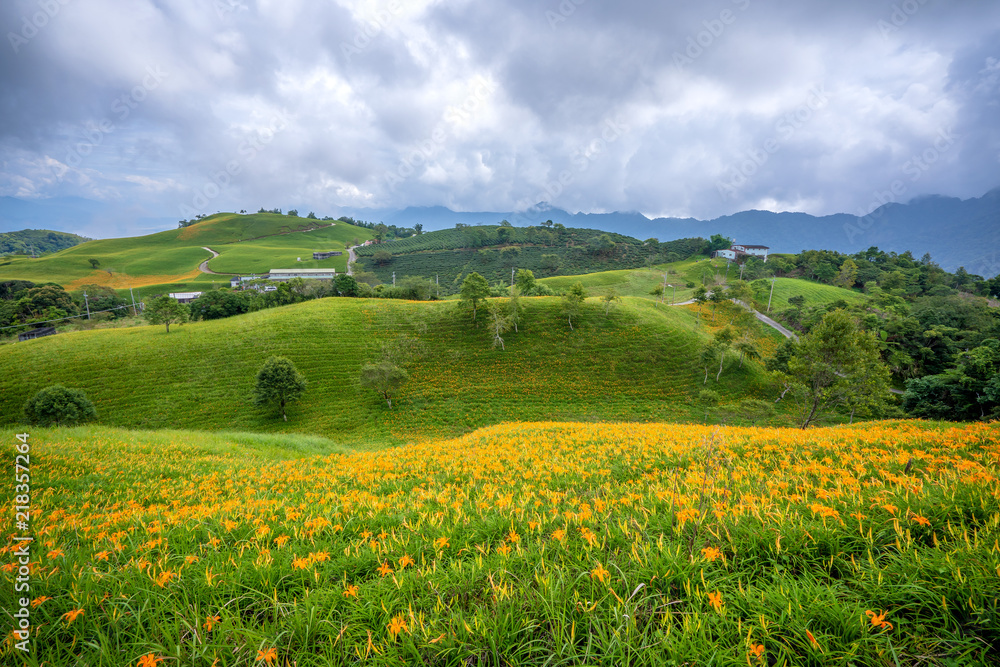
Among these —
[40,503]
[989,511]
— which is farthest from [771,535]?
[40,503]

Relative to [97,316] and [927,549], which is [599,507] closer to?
[927,549]

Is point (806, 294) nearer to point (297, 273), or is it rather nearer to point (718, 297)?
point (718, 297)

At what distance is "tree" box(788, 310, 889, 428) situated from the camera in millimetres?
17891

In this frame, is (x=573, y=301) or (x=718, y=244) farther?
(x=718, y=244)

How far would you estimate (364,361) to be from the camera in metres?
38.8

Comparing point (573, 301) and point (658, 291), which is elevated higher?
point (658, 291)

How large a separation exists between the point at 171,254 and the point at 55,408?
164153 mm

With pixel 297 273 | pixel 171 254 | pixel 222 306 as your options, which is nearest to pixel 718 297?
pixel 222 306

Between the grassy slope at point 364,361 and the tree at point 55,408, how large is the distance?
387cm

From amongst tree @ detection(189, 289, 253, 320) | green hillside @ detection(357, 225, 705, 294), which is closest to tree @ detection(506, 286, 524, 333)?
tree @ detection(189, 289, 253, 320)

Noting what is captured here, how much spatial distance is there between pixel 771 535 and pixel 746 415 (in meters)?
36.7

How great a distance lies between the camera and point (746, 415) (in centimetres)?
3253

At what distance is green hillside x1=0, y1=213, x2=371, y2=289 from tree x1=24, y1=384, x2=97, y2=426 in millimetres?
121342

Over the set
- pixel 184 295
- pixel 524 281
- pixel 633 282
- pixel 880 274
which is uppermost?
pixel 880 274
